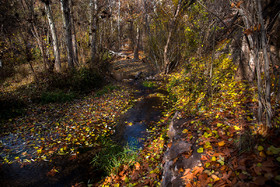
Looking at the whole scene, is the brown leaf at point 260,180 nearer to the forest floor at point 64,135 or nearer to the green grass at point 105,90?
the forest floor at point 64,135

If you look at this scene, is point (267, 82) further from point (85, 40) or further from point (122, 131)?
point (85, 40)

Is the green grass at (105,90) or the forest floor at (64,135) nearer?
the forest floor at (64,135)

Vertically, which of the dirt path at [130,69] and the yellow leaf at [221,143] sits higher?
the dirt path at [130,69]

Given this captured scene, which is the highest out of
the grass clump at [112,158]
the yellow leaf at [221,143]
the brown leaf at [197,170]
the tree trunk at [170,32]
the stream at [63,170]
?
the tree trunk at [170,32]

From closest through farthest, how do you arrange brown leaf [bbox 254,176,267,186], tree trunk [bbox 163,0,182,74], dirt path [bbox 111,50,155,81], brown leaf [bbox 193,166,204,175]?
brown leaf [bbox 254,176,267,186] → brown leaf [bbox 193,166,204,175] → tree trunk [bbox 163,0,182,74] → dirt path [bbox 111,50,155,81]

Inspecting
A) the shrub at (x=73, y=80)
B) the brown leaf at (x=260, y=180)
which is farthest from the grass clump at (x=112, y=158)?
the shrub at (x=73, y=80)

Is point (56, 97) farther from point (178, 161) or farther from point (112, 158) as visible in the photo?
point (178, 161)

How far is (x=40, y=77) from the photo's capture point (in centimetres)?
733

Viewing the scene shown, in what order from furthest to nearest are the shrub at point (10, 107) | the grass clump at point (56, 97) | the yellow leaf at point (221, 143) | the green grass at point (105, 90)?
1. the green grass at point (105, 90)
2. the grass clump at point (56, 97)
3. the shrub at point (10, 107)
4. the yellow leaf at point (221, 143)

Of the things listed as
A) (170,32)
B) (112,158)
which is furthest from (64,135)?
(170,32)

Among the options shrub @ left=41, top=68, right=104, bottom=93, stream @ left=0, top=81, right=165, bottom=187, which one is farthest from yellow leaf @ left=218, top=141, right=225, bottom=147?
shrub @ left=41, top=68, right=104, bottom=93

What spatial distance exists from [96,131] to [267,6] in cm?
593

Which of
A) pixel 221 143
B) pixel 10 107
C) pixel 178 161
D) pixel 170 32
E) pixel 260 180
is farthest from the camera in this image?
pixel 170 32

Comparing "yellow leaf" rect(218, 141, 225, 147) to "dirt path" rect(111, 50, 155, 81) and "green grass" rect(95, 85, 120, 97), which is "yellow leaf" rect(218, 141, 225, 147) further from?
"dirt path" rect(111, 50, 155, 81)
